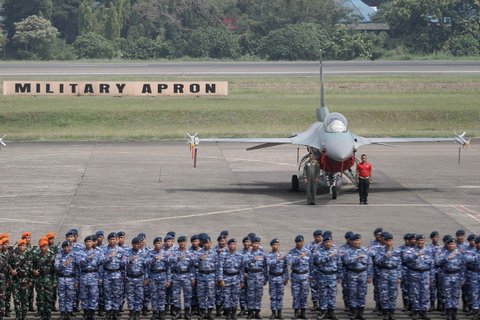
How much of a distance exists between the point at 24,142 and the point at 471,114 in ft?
89.8

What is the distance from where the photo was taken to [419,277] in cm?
2053

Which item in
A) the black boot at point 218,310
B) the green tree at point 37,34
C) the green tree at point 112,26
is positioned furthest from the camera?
the green tree at point 112,26

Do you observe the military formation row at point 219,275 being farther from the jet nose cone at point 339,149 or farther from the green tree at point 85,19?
the green tree at point 85,19

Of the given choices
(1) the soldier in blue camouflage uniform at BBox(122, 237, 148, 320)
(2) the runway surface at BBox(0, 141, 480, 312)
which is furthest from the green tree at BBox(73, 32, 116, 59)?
(1) the soldier in blue camouflage uniform at BBox(122, 237, 148, 320)

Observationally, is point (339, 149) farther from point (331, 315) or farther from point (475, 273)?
point (331, 315)

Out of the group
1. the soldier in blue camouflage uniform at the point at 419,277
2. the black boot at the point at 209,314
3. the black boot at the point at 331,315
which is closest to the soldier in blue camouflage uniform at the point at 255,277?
the black boot at the point at 209,314

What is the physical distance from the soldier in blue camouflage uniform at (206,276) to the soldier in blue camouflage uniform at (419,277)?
3.87m

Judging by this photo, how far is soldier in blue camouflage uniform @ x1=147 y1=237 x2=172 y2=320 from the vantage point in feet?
67.3

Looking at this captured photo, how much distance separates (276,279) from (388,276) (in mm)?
2233

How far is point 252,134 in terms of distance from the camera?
193ft

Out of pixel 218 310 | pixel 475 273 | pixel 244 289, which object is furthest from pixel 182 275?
pixel 475 273

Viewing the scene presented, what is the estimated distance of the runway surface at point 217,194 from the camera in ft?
101

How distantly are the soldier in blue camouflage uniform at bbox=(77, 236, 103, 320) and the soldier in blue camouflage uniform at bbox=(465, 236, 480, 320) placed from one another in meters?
7.38

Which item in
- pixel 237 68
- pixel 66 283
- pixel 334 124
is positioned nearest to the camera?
pixel 66 283
